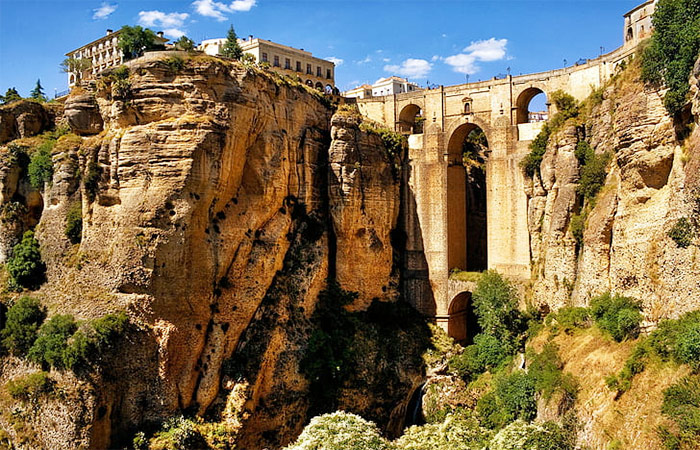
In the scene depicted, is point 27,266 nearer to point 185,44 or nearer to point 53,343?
Result: point 53,343

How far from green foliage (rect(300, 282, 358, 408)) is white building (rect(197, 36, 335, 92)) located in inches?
697

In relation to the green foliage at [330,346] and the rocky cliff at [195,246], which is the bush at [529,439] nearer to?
the green foliage at [330,346]

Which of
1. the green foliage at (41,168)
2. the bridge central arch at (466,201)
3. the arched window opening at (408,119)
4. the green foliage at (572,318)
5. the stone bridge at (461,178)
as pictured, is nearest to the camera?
the green foliage at (572,318)

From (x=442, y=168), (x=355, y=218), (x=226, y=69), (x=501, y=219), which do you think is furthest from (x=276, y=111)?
(x=501, y=219)

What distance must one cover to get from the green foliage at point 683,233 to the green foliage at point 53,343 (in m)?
22.7

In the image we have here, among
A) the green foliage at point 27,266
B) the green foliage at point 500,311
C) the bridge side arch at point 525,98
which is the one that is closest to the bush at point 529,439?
the green foliage at point 500,311

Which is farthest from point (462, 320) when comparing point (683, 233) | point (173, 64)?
point (173, 64)

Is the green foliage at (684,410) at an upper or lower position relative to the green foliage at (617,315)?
lower

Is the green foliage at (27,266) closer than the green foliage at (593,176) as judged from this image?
Yes

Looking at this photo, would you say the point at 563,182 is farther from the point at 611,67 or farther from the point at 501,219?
the point at 611,67

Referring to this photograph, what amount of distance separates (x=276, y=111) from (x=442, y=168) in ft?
34.5

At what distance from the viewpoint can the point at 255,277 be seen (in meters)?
29.5

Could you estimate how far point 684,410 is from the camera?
1716 centimetres

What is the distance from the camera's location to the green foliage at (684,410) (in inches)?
653
